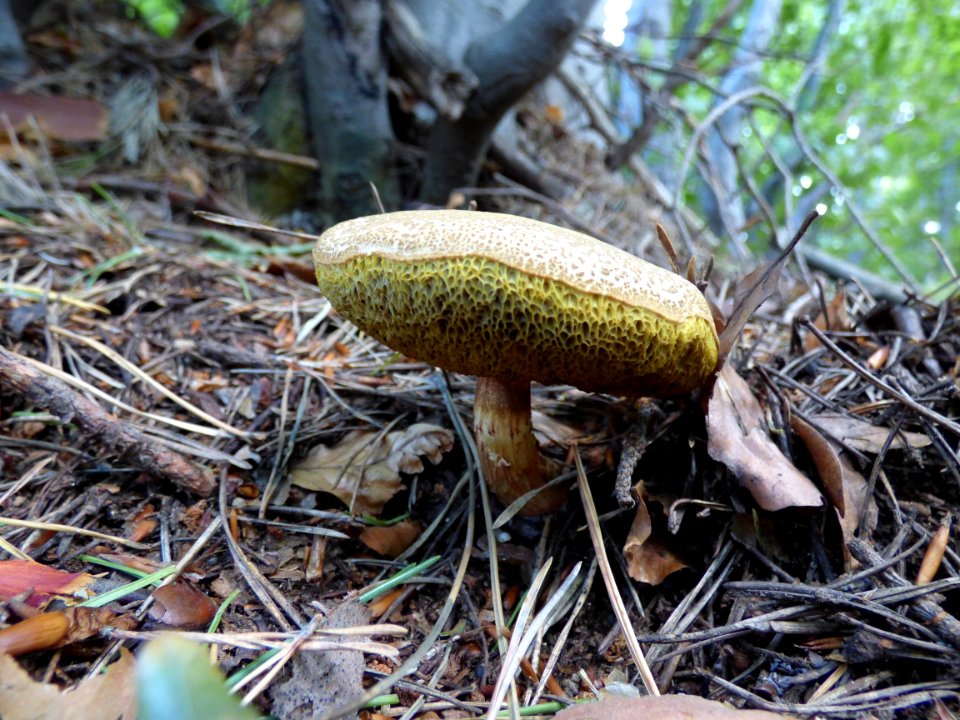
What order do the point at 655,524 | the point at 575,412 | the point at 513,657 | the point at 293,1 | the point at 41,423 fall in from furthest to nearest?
the point at 293,1 < the point at 575,412 < the point at 41,423 < the point at 655,524 < the point at 513,657

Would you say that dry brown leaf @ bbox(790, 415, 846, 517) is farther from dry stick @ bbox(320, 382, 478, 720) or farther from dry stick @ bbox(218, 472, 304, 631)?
dry stick @ bbox(218, 472, 304, 631)

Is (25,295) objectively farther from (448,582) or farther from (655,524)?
(655,524)

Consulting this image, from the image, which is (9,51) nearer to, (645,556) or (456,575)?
(456,575)

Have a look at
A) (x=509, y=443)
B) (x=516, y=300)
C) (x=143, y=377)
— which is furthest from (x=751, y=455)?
(x=143, y=377)

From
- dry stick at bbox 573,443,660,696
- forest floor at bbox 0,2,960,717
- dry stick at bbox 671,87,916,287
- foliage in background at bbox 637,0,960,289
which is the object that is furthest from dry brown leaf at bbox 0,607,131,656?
foliage in background at bbox 637,0,960,289

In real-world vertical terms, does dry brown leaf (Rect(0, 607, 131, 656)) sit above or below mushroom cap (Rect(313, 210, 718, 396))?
below

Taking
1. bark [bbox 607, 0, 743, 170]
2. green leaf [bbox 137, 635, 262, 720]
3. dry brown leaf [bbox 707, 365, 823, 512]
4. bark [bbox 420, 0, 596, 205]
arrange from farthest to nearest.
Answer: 1. bark [bbox 607, 0, 743, 170]
2. bark [bbox 420, 0, 596, 205]
3. dry brown leaf [bbox 707, 365, 823, 512]
4. green leaf [bbox 137, 635, 262, 720]

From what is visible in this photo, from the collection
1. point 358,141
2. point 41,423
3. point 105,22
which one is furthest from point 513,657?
point 105,22
